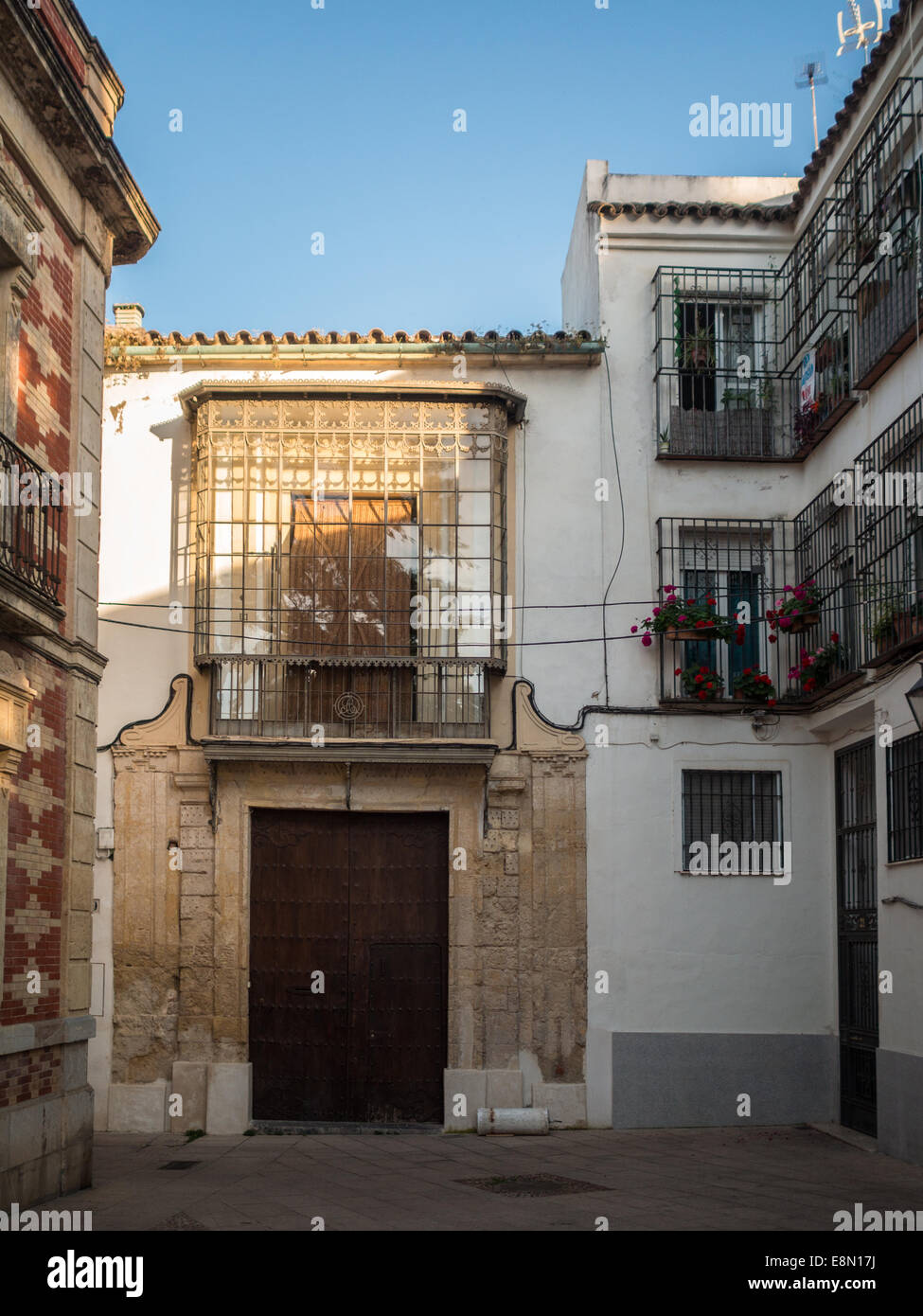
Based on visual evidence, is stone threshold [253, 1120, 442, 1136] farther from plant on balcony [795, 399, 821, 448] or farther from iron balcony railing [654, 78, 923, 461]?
plant on balcony [795, 399, 821, 448]

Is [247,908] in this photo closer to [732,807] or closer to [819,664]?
[732,807]

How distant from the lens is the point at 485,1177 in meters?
10.5

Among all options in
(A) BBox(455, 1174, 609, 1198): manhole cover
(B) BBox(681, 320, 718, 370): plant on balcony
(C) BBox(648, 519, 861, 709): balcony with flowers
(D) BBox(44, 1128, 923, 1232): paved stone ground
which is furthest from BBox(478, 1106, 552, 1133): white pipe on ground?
(B) BBox(681, 320, 718, 370): plant on balcony

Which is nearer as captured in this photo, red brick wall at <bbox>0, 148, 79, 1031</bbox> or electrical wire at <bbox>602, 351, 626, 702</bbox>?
red brick wall at <bbox>0, 148, 79, 1031</bbox>

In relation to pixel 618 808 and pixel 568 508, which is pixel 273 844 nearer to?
pixel 618 808

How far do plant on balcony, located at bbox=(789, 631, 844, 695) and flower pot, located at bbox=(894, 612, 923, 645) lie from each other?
1590 millimetres

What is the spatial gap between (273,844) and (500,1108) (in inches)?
124

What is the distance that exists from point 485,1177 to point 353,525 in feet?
19.8

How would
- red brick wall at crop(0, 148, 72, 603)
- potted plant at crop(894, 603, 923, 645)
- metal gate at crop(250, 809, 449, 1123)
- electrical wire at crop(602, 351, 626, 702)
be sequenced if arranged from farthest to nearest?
electrical wire at crop(602, 351, 626, 702), metal gate at crop(250, 809, 449, 1123), potted plant at crop(894, 603, 923, 645), red brick wall at crop(0, 148, 72, 603)

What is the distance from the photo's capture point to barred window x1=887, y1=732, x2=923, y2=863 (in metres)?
10.8

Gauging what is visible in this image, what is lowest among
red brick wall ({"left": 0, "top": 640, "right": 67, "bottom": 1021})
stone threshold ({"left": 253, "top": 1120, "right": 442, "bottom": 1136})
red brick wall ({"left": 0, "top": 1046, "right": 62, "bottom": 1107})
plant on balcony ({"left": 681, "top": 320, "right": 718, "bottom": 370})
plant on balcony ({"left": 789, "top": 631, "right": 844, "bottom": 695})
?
stone threshold ({"left": 253, "top": 1120, "right": 442, "bottom": 1136})

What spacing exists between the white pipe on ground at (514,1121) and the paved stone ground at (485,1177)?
0.46ft

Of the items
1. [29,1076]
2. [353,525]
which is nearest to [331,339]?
[353,525]

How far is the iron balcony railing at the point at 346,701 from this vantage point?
13.1 m
